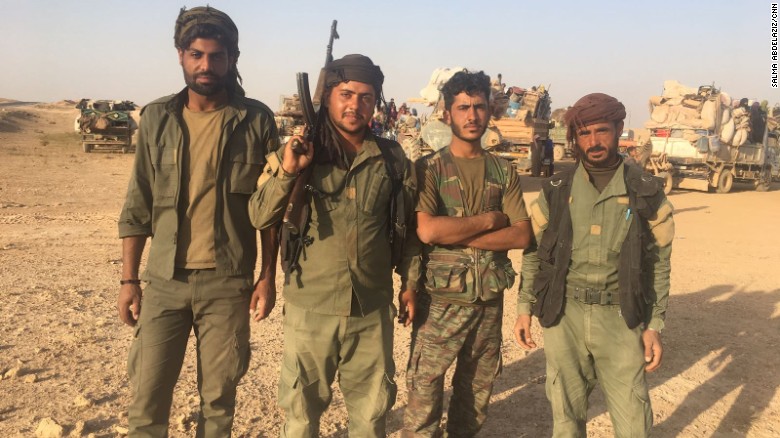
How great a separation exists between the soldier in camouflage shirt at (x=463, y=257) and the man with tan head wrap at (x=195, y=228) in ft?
2.94

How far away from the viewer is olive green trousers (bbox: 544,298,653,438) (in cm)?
260

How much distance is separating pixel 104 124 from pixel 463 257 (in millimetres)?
22306

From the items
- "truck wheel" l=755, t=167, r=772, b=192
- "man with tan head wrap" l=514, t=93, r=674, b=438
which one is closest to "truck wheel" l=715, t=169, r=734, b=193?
"truck wheel" l=755, t=167, r=772, b=192

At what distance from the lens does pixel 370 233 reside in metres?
2.66

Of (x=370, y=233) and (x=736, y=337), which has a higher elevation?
(x=370, y=233)

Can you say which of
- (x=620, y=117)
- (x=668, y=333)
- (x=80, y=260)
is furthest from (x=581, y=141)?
(x=80, y=260)

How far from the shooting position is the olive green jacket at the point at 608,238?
265cm

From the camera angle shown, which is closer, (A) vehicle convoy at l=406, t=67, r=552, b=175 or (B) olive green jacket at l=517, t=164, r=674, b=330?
(B) olive green jacket at l=517, t=164, r=674, b=330

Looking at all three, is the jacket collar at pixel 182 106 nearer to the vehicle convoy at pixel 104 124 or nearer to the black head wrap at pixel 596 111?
the black head wrap at pixel 596 111

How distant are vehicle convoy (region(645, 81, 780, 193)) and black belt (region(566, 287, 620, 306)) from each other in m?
15.9

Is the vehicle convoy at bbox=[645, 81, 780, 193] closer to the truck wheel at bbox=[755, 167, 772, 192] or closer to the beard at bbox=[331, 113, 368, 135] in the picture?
the truck wheel at bbox=[755, 167, 772, 192]

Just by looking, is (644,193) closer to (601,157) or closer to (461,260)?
(601,157)

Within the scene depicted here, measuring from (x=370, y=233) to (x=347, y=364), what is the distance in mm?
620

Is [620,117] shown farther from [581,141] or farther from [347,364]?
[347,364]
